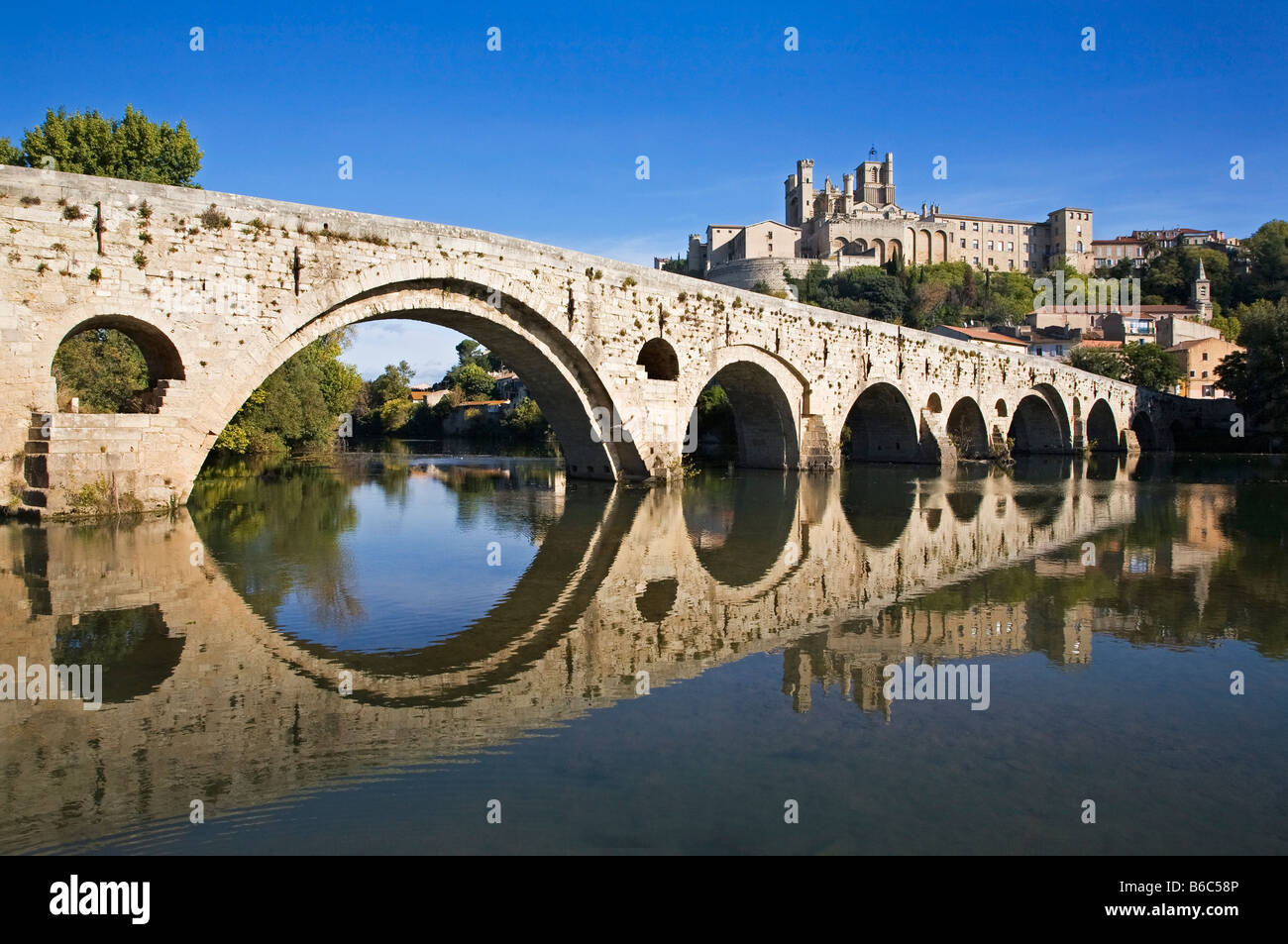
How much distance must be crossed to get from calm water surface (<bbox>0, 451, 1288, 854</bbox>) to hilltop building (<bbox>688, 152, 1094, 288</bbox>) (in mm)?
81010

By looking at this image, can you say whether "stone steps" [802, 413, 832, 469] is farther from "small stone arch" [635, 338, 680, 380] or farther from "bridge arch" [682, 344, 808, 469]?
"small stone arch" [635, 338, 680, 380]

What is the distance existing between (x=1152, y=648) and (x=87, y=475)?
13767mm

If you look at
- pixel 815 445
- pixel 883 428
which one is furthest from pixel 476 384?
pixel 815 445

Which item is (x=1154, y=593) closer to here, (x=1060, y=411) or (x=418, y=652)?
(x=418, y=652)

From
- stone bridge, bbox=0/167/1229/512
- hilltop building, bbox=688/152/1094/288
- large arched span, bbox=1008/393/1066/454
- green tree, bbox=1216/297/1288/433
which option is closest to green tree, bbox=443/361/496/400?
hilltop building, bbox=688/152/1094/288

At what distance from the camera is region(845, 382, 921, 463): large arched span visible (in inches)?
1323

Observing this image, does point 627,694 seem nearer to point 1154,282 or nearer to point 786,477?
point 786,477

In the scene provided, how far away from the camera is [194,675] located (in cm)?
599

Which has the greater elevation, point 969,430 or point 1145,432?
point 1145,432

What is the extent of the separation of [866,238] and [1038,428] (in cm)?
5265

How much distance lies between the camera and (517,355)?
19.7 meters

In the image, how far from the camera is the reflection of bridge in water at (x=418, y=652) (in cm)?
452
